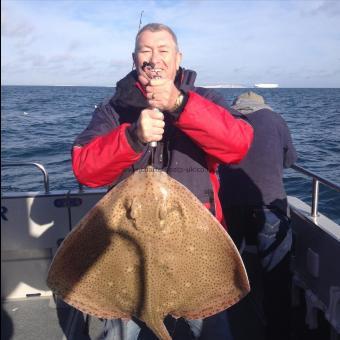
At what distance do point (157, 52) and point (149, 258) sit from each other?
1.33 metres

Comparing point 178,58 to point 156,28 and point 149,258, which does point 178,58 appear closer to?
point 156,28

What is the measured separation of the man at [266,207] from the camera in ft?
13.2

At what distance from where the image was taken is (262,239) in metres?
4.07

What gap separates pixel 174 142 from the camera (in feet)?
9.74

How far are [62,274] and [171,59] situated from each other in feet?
5.24

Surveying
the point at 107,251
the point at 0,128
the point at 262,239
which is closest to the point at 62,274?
the point at 107,251

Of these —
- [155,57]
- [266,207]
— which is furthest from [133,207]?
[266,207]

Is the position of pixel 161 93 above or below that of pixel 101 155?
above

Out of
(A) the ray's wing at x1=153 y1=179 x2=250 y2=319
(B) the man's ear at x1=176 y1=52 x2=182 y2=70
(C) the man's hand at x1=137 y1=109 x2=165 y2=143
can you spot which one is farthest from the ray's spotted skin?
(B) the man's ear at x1=176 y1=52 x2=182 y2=70

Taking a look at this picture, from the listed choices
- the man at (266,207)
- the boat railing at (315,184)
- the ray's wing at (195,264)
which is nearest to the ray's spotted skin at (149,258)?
the ray's wing at (195,264)

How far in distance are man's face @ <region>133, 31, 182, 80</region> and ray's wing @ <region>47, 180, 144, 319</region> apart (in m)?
0.86

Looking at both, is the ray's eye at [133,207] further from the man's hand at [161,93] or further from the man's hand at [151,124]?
the man's hand at [161,93]

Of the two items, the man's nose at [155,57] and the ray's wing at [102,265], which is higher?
the man's nose at [155,57]

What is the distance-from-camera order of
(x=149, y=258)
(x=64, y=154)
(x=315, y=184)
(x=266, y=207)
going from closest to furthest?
(x=149, y=258)
(x=266, y=207)
(x=315, y=184)
(x=64, y=154)
